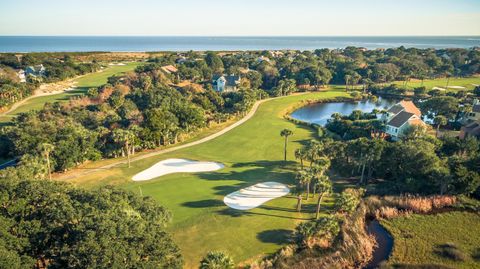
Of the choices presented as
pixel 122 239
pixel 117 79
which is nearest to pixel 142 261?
pixel 122 239

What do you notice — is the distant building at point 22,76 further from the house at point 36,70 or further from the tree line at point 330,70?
the tree line at point 330,70

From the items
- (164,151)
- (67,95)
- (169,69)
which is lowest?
(164,151)

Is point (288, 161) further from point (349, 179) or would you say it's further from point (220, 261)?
point (220, 261)

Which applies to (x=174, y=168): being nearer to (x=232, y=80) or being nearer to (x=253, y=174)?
(x=253, y=174)

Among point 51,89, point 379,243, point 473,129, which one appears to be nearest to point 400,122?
point 473,129

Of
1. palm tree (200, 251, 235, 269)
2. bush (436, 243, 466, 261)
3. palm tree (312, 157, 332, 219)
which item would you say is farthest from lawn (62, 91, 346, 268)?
bush (436, 243, 466, 261)

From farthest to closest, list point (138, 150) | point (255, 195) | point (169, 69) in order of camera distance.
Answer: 1. point (169, 69)
2. point (138, 150)
3. point (255, 195)
